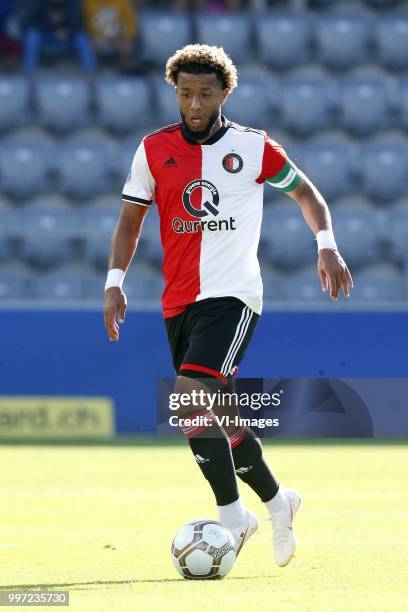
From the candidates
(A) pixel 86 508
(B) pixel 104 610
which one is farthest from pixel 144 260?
(B) pixel 104 610

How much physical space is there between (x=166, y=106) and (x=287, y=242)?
421 cm

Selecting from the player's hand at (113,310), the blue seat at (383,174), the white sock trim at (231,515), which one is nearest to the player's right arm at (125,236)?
the player's hand at (113,310)

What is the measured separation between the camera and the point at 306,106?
18359mm

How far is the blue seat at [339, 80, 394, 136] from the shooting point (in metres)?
18.6

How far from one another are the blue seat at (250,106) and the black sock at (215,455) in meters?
12.4

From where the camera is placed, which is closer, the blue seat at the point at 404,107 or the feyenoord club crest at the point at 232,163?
the feyenoord club crest at the point at 232,163

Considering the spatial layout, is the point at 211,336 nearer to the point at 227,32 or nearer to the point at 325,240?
the point at 325,240

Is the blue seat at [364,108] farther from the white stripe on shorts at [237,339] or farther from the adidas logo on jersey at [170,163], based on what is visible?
the white stripe on shorts at [237,339]

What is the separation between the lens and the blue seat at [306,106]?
60.0 ft

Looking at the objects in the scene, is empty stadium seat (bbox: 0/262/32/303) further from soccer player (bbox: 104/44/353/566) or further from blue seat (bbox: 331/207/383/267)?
soccer player (bbox: 104/44/353/566)

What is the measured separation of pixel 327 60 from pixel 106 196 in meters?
4.34

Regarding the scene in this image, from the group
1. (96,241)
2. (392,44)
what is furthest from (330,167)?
(96,241)

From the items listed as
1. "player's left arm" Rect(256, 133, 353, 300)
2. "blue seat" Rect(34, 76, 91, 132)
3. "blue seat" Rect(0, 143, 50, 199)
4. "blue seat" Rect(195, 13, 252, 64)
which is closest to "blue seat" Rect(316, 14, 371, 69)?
"blue seat" Rect(195, 13, 252, 64)

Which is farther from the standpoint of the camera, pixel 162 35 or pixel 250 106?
pixel 162 35
